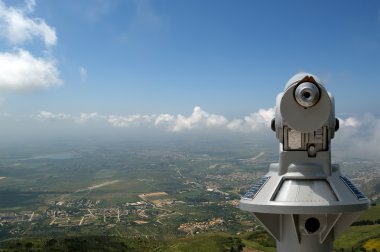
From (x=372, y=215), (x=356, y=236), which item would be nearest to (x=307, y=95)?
(x=356, y=236)

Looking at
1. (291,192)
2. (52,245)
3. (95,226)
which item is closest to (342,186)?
(291,192)

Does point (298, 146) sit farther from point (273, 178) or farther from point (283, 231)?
point (283, 231)

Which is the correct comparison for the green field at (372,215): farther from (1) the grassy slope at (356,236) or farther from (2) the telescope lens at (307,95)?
(2) the telescope lens at (307,95)

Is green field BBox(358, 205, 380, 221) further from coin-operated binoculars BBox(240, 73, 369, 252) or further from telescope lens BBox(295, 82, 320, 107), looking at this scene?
telescope lens BBox(295, 82, 320, 107)

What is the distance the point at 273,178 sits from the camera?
7508 mm

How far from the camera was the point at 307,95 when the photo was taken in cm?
668

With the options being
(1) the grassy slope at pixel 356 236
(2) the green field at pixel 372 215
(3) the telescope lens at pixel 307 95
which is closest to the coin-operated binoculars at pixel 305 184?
(3) the telescope lens at pixel 307 95

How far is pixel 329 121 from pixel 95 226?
376 ft

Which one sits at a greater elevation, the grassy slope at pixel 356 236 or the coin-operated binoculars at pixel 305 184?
the coin-operated binoculars at pixel 305 184

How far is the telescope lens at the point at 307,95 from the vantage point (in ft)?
21.8

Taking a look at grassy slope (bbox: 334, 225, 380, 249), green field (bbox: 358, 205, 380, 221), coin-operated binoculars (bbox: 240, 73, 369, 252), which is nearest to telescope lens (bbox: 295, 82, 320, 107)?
coin-operated binoculars (bbox: 240, 73, 369, 252)

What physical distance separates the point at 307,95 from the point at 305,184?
5.52 feet

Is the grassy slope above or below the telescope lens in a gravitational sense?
below

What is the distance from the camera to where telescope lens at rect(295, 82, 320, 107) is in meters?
6.64
